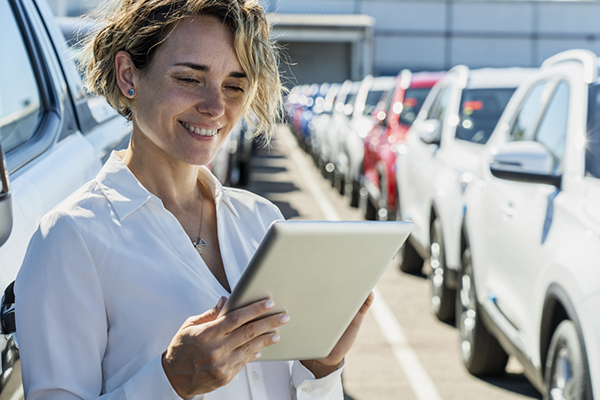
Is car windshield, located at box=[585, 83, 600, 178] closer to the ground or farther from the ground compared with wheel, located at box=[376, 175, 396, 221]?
farther from the ground

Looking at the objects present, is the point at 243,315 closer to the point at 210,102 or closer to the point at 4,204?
the point at 4,204

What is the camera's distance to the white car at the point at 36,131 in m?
1.55

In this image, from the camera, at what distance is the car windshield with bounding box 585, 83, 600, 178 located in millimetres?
3209

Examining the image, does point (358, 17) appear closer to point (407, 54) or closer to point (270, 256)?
point (407, 54)

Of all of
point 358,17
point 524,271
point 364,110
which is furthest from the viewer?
point 358,17

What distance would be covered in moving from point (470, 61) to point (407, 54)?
4.02 metres

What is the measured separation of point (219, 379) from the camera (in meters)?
1.35

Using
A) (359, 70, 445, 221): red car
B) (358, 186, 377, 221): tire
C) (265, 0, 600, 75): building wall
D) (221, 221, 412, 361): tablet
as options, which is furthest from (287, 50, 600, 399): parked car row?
(265, 0, 600, 75): building wall

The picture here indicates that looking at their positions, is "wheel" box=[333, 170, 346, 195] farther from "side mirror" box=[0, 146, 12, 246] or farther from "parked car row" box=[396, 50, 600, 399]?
"side mirror" box=[0, 146, 12, 246]

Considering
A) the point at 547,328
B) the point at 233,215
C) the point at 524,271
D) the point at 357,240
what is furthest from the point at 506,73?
the point at 357,240

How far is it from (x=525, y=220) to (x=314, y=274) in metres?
2.47

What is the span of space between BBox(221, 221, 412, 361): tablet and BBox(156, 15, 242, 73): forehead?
0.61 metres

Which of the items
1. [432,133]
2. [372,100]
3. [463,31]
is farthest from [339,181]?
[463,31]

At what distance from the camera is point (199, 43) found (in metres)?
1.71
